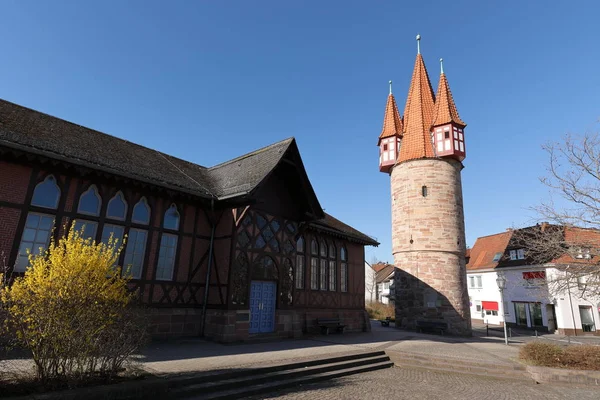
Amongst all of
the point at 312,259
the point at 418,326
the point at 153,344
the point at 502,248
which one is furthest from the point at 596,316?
the point at 153,344

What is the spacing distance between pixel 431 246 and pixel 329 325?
9.48m

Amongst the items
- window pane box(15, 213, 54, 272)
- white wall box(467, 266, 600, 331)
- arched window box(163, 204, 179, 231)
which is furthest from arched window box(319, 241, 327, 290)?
white wall box(467, 266, 600, 331)

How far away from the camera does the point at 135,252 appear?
38.8 feet

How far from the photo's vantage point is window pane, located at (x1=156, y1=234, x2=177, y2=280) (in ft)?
40.4

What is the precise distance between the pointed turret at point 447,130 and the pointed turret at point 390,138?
9.20 feet

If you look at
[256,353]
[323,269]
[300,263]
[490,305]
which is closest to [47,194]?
[256,353]

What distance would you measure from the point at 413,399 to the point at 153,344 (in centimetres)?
778

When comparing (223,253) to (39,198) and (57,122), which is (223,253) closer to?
(39,198)

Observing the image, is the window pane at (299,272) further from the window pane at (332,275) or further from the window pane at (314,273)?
the window pane at (332,275)

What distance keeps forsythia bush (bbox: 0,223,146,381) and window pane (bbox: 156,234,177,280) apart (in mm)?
5668

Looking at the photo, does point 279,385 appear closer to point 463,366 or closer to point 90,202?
point 463,366

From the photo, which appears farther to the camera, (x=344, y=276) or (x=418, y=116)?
(x=418, y=116)

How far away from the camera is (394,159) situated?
2620 cm

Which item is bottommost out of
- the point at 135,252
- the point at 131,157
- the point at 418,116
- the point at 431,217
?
the point at 135,252
